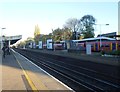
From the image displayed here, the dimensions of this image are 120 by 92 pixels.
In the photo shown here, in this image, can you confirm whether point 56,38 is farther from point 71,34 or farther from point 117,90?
point 117,90

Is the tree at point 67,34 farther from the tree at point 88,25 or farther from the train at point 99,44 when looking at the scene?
the train at point 99,44

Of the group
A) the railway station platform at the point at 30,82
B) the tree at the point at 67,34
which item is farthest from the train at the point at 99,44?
the tree at the point at 67,34

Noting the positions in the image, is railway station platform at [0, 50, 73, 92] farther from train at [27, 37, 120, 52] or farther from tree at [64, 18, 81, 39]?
tree at [64, 18, 81, 39]

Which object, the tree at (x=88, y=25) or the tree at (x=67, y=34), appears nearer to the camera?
the tree at (x=88, y=25)

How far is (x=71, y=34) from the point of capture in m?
132

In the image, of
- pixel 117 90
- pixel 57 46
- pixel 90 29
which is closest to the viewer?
pixel 117 90

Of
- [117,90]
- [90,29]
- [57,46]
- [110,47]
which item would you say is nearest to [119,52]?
[110,47]

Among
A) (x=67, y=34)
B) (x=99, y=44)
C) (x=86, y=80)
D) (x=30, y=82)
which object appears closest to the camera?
(x=30, y=82)

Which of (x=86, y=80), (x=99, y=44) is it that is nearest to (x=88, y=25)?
(x=99, y=44)

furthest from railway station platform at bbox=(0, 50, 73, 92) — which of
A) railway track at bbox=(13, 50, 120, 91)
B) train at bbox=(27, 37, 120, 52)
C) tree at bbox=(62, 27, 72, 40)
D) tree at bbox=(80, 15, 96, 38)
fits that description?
tree at bbox=(62, 27, 72, 40)

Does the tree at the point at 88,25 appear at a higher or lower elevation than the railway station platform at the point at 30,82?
higher

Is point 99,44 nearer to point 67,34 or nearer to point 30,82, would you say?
point 30,82

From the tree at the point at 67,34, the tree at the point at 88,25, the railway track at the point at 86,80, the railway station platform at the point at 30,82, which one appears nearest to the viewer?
the railway station platform at the point at 30,82

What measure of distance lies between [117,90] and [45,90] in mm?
3383
